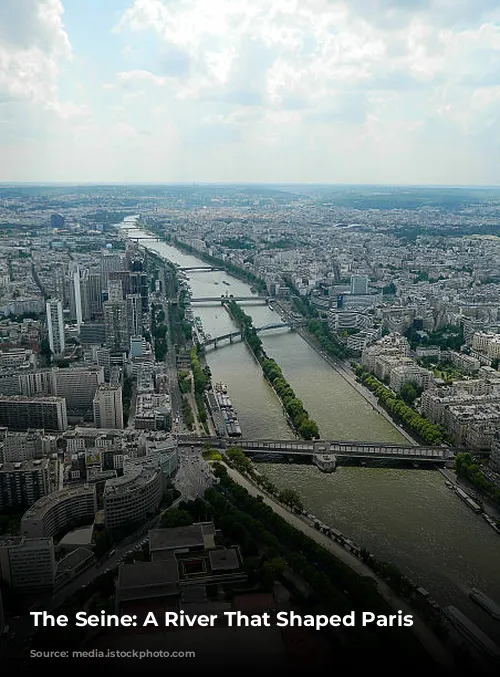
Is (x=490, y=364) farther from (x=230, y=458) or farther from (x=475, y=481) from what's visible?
(x=230, y=458)

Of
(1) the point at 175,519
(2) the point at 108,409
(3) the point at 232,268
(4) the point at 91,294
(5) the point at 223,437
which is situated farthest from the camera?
(3) the point at 232,268

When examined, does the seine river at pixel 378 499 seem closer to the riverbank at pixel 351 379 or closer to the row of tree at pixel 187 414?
the riverbank at pixel 351 379

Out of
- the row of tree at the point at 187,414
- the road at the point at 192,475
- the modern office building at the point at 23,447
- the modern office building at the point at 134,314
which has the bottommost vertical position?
the row of tree at the point at 187,414

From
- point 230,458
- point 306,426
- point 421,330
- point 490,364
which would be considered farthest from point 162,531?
point 421,330

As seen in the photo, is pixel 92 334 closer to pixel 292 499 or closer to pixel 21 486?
pixel 21 486

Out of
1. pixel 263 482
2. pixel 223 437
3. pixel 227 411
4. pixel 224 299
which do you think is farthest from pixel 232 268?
pixel 263 482

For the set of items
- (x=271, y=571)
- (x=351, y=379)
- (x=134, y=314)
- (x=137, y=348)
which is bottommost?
(x=351, y=379)

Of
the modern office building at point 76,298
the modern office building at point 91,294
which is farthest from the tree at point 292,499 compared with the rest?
the modern office building at point 91,294
